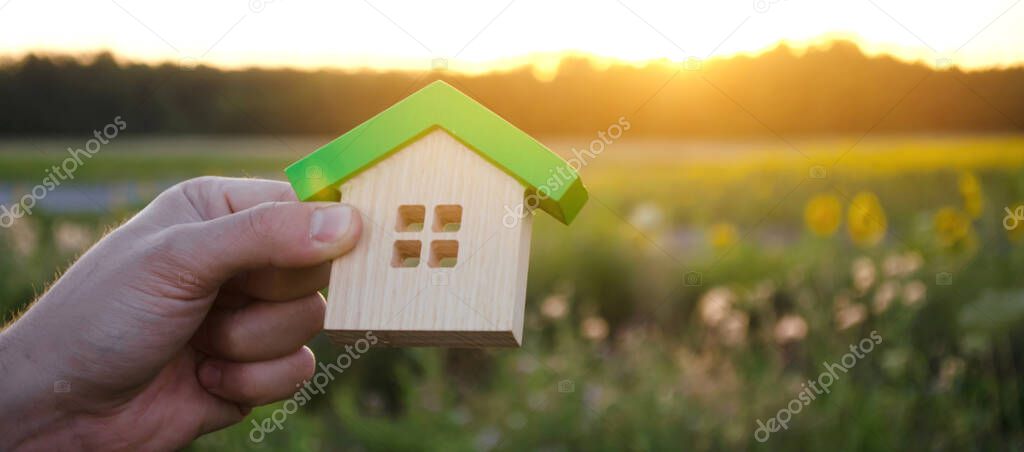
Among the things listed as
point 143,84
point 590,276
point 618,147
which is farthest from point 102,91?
point 590,276

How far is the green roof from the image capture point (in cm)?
145

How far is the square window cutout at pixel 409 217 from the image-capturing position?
152 centimetres

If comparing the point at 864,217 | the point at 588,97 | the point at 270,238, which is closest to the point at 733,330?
the point at 864,217

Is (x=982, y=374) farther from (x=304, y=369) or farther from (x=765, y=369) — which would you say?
(x=304, y=369)

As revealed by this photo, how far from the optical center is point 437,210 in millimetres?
1505

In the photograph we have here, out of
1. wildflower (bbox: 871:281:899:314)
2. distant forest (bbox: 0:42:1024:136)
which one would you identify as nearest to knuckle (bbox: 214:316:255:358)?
distant forest (bbox: 0:42:1024:136)

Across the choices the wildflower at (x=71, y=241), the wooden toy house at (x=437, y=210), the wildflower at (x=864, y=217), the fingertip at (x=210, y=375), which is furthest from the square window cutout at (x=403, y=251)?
the wildflower at (x=71, y=241)

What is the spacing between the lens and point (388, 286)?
1459mm

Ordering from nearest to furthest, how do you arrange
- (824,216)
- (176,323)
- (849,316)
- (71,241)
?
(176,323)
(849,316)
(824,216)
(71,241)

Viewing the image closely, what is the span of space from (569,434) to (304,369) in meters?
1.37

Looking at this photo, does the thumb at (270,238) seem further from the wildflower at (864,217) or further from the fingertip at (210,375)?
the wildflower at (864,217)

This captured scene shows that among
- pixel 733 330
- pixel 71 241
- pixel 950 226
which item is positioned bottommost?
pixel 733 330

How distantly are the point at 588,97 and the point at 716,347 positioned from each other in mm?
6189

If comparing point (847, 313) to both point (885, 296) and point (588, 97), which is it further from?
point (588, 97)
